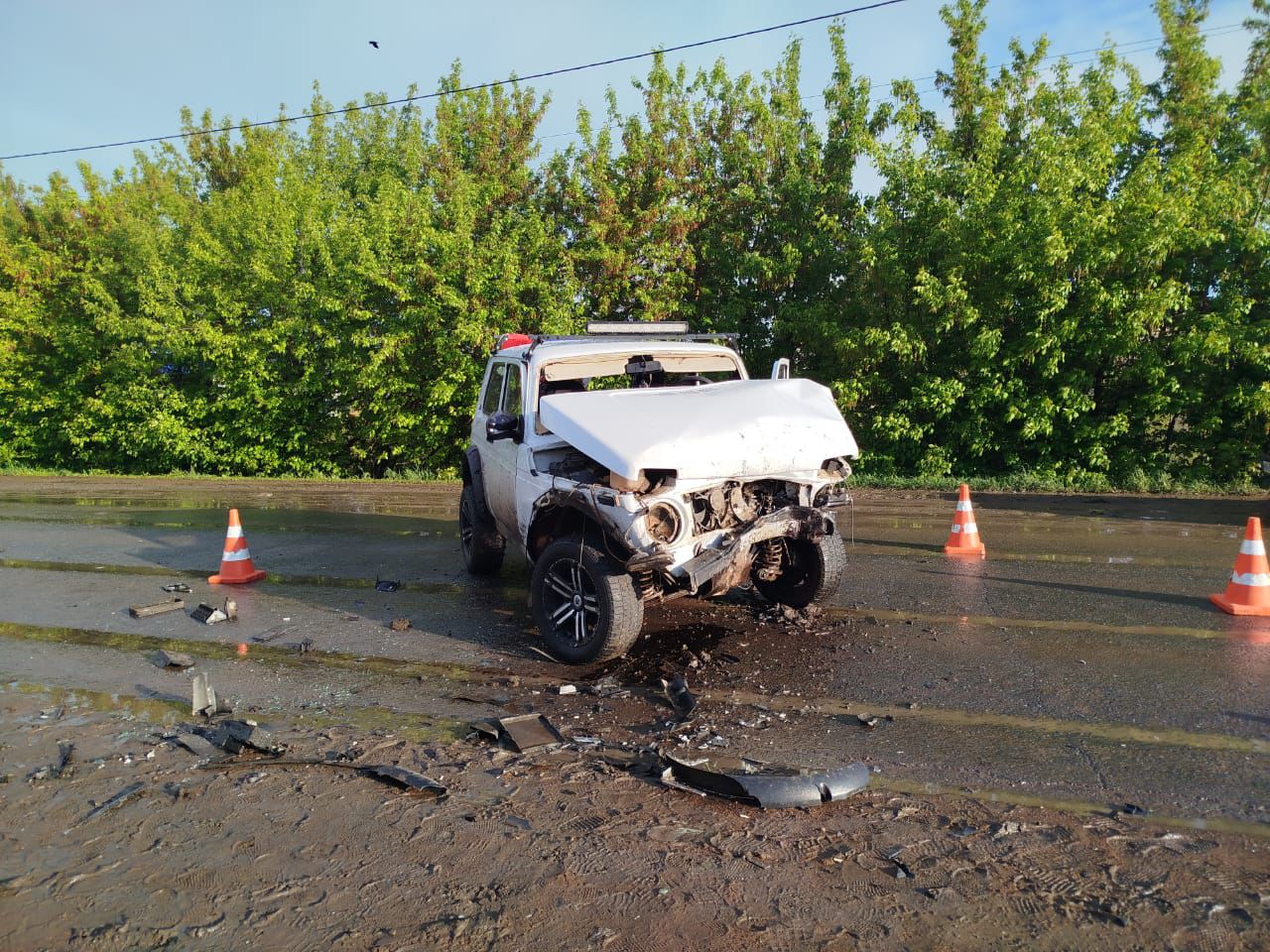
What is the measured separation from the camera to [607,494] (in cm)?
559

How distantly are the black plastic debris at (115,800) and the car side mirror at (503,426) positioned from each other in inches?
133

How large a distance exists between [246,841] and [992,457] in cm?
1477

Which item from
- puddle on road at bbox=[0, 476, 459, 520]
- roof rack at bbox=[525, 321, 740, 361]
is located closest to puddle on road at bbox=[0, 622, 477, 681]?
roof rack at bbox=[525, 321, 740, 361]

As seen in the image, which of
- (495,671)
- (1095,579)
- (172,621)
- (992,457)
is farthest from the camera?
(992,457)

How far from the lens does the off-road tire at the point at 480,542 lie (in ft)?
28.4

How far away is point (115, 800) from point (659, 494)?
326 cm

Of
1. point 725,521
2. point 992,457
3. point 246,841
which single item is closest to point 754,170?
point 992,457

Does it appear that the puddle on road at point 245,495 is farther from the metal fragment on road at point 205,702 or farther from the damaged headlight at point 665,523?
the damaged headlight at point 665,523

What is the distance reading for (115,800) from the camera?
4.08 meters

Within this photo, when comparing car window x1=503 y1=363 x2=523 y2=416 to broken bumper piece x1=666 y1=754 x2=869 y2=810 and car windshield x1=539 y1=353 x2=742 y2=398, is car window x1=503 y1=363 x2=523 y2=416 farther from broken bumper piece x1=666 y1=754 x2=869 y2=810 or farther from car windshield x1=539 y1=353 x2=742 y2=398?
broken bumper piece x1=666 y1=754 x2=869 y2=810

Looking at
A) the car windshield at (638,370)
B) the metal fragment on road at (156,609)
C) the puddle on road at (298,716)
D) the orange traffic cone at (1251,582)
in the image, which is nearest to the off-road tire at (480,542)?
the car windshield at (638,370)

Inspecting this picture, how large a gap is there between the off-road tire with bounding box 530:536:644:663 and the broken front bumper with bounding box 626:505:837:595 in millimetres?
279

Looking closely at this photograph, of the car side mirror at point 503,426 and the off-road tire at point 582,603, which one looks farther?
the car side mirror at point 503,426

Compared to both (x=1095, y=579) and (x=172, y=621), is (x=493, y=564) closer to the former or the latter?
(x=172, y=621)
